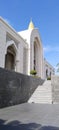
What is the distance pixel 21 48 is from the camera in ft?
83.2

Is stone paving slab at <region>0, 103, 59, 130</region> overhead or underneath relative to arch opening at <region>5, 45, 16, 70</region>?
underneath

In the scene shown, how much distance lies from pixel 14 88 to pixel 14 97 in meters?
0.45

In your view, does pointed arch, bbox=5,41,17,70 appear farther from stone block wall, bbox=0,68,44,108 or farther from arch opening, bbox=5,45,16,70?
stone block wall, bbox=0,68,44,108

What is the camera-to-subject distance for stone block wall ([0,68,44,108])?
8391 mm

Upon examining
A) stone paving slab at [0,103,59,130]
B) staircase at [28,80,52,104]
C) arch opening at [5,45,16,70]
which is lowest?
stone paving slab at [0,103,59,130]

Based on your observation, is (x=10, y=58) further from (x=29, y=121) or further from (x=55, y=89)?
(x=29, y=121)

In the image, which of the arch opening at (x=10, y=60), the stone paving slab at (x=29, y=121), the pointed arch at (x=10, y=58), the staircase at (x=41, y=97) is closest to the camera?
the stone paving slab at (x=29, y=121)

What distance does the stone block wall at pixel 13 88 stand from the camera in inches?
330

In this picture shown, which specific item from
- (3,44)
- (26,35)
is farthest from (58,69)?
(26,35)

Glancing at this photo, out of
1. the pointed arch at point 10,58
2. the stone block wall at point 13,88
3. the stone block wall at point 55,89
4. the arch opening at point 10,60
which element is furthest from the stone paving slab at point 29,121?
the arch opening at point 10,60

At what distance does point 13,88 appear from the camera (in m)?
9.72

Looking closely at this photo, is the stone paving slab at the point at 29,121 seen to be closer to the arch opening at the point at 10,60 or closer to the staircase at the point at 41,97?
the staircase at the point at 41,97

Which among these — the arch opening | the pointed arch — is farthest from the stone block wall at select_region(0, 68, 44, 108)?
the arch opening

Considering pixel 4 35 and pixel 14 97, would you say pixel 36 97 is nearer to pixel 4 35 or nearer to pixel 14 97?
pixel 14 97
